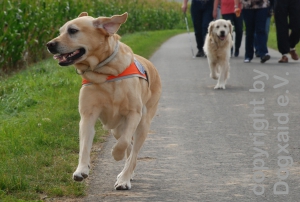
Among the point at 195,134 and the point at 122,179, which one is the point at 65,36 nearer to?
the point at 122,179

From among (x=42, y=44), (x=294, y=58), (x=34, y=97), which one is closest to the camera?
(x=34, y=97)

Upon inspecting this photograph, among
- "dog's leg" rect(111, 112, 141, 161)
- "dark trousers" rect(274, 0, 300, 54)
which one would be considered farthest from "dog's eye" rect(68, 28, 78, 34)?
"dark trousers" rect(274, 0, 300, 54)

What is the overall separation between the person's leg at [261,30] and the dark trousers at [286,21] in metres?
0.27

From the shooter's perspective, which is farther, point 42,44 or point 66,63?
point 42,44

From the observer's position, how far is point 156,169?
6266mm

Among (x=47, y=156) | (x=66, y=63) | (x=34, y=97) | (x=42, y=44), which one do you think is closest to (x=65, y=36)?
(x=66, y=63)

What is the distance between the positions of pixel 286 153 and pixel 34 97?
4.48m

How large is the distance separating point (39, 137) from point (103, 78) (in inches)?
76.5

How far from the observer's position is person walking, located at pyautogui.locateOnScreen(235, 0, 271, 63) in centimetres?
1456

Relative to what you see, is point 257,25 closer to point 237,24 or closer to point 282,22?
point 282,22

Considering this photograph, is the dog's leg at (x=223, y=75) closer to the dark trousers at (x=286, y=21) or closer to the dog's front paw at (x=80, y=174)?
the dark trousers at (x=286, y=21)

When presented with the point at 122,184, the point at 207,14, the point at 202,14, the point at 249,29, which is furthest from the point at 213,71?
the point at 122,184

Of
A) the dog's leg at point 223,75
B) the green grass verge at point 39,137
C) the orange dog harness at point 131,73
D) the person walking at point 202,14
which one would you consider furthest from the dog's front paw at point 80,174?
the person walking at point 202,14

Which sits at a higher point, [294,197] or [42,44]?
[294,197]
